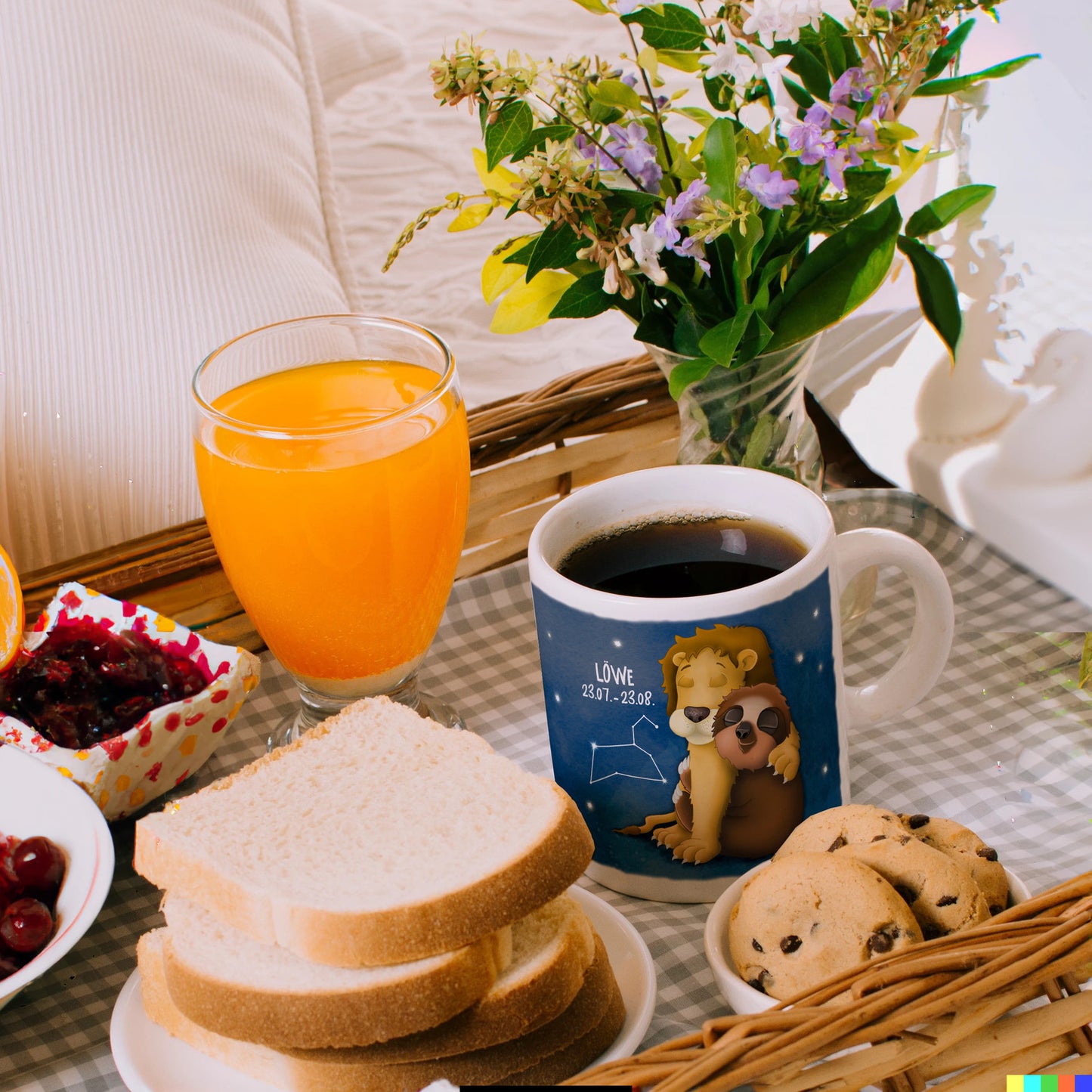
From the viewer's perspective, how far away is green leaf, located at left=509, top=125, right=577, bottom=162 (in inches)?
28.1

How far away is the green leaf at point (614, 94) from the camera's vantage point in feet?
2.35

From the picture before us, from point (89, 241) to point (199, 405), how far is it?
580mm

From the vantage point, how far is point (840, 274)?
2.53ft

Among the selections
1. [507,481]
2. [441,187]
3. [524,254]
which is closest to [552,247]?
[524,254]

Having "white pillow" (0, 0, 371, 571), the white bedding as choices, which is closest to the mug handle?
"white pillow" (0, 0, 371, 571)

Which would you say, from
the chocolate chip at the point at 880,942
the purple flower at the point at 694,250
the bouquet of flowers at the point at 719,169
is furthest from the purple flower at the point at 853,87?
the chocolate chip at the point at 880,942

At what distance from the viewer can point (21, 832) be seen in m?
0.68

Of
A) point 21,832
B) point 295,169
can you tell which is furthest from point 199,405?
point 295,169

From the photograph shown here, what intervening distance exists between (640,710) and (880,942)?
0.16 meters

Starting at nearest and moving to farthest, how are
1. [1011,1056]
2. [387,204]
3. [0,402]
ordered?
[1011,1056]
[0,402]
[387,204]

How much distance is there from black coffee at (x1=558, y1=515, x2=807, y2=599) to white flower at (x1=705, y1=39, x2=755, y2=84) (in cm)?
24

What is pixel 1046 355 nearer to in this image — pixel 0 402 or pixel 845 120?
pixel 845 120

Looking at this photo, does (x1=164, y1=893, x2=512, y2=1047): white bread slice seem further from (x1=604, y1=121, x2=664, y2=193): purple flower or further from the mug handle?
(x1=604, y1=121, x2=664, y2=193): purple flower

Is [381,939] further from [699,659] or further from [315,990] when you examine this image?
[699,659]
